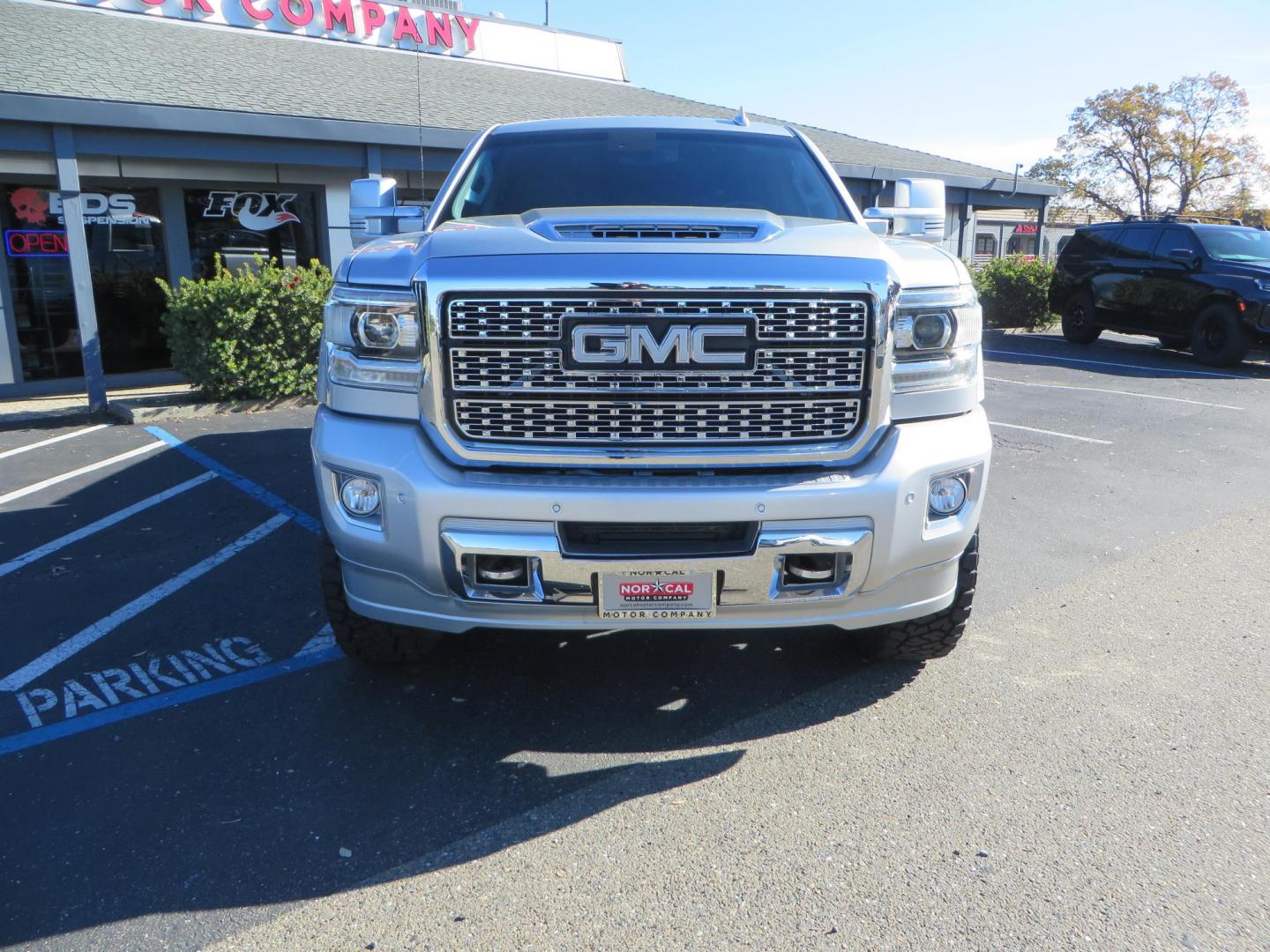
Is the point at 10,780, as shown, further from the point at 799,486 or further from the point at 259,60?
the point at 259,60

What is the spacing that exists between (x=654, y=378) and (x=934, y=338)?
36.2 inches

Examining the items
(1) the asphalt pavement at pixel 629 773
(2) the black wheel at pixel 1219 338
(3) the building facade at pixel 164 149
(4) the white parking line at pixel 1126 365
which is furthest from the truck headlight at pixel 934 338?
(2) the black wheel at pixel 1219 338

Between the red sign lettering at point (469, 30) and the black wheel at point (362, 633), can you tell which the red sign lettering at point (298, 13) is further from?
the black wheel at point (362, 633)

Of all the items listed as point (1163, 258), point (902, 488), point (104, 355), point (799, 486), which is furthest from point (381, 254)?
point (1163, 258)

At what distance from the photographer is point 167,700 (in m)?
3.37

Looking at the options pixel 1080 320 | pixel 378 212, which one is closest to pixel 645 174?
pixel 378 212

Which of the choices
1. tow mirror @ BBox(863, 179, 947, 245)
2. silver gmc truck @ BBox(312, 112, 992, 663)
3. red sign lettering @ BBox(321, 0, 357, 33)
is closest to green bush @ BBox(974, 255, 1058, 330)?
red sign lettering @ BBox(321, 0, 357, 33)

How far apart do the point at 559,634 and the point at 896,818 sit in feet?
5.31

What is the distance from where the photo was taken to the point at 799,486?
2713mm

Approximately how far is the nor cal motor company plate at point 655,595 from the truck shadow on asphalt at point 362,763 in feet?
1.78

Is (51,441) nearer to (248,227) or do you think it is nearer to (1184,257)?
(248,227)

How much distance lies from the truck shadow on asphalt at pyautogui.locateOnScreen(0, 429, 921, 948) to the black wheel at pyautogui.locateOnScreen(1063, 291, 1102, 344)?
14.0m

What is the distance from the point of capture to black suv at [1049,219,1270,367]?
506 inches

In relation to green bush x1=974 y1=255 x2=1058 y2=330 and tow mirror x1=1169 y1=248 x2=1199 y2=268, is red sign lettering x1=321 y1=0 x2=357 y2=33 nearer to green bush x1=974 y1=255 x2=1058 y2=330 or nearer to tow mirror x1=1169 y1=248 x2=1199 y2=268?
green bush x1=974 y1=255 x2=1058 y2=330
